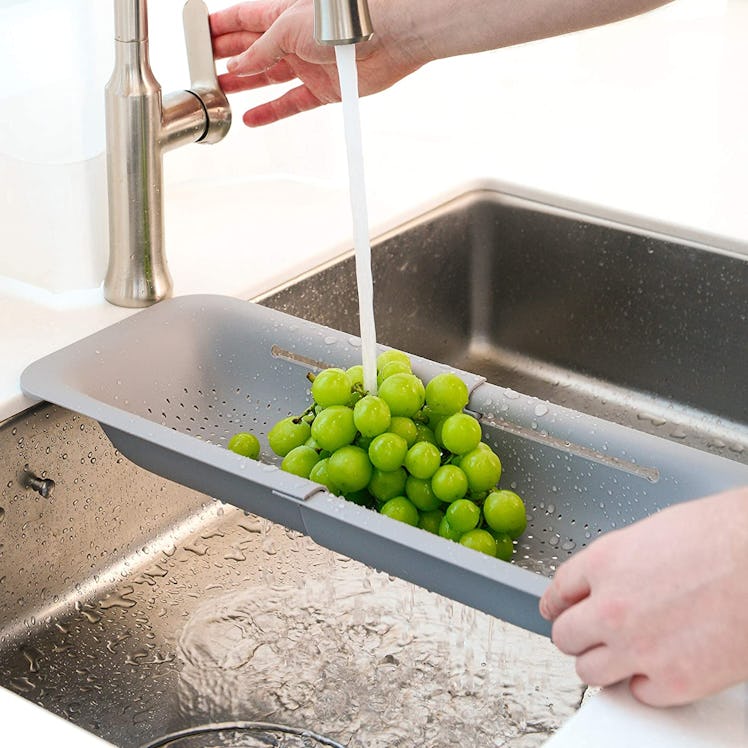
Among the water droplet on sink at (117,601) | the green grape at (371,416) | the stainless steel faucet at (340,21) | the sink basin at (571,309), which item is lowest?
the water droplet on sink at (117,601)

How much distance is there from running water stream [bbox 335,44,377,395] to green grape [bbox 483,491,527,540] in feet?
0.41

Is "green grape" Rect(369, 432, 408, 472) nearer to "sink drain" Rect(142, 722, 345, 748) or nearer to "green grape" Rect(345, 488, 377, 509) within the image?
"green grape" Rect(345, 488, 377, 509)

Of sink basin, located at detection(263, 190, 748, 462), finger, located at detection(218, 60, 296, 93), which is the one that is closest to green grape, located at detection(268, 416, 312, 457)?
sink basin, located at detection(263, 190, 748, 462)

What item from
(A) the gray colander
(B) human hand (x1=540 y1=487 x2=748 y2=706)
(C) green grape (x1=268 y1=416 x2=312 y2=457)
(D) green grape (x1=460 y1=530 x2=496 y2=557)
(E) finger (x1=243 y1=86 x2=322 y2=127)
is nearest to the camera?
(B) human hand (x1=540 y1=487 x2=748 y2=706)

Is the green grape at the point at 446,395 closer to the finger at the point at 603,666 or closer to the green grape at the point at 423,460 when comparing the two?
the green grape at the point at 423,460

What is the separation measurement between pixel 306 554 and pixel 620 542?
520mm

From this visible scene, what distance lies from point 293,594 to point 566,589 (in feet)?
1.47

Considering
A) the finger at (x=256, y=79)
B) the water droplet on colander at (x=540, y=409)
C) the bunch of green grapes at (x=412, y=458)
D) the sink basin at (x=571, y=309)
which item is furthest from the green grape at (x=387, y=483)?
the finger at (x=256, y=79)

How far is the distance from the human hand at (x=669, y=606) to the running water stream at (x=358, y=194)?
33 cm

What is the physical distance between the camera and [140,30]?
3.46 ft

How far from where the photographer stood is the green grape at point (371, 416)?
2.97ft

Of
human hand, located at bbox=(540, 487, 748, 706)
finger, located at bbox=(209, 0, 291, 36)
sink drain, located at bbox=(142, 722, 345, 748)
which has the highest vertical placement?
finger, located at bbox=(209, 0, 291, 36)

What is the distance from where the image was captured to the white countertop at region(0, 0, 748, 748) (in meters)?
1.23

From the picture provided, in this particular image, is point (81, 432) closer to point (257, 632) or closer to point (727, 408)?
point (257, 632)
